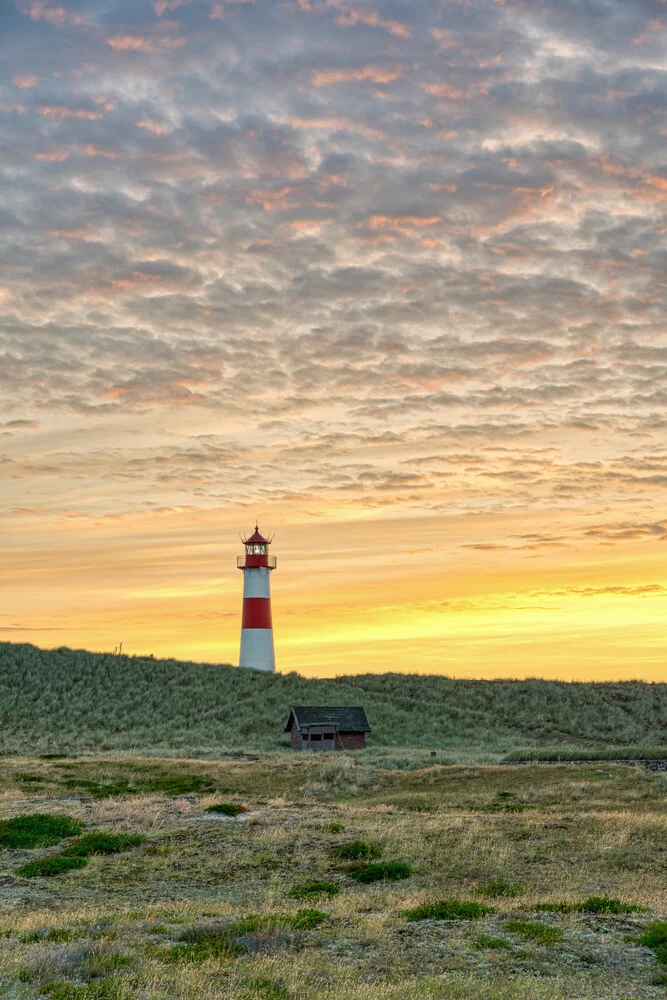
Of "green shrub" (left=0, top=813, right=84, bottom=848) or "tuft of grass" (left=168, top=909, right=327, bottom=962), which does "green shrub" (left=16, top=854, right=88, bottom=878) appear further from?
"tuft of grass" (left=168, top=909, right=327, bottom=962)

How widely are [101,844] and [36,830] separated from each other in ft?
11.2

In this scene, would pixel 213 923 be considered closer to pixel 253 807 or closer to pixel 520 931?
pixel 520 931

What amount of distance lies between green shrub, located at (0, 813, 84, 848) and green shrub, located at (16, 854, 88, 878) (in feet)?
8.85

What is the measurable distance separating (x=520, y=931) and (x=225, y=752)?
42444mm

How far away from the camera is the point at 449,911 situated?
16531 millimetres

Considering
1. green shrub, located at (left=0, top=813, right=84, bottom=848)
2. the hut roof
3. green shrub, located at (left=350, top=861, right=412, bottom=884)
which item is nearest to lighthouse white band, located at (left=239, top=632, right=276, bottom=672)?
the hut roof

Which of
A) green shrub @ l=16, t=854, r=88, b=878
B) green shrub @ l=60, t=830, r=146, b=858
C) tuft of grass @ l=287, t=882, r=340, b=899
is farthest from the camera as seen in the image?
green shrub @ l=60, t=830, r=146, b=858

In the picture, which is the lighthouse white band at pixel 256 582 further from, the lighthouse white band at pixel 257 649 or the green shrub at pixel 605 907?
the green shrub at pixel 605 907

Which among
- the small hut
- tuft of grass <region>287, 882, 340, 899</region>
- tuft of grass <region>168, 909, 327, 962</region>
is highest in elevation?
the small hut

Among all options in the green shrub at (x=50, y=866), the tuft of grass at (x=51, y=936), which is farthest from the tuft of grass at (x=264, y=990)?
the green shrub at (x=50, y=866)

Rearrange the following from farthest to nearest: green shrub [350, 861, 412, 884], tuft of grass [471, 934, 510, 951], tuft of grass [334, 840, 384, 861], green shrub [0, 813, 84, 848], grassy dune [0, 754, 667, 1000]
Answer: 1. green shrub [0, 813, 84, 848]
2. tuft of grass [334, 840, 384, 861]
3. green shrub [350, 861, 412, 884]
4. tuft of grass [471, 934, 510, 951]
5. grassy dune [0, 754, 667, 1000]

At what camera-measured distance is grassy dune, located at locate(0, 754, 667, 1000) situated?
1255cm

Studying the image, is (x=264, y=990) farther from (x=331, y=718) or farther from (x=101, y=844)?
(x=331, y=718)

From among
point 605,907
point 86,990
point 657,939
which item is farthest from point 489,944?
point 86,990
